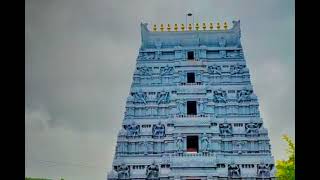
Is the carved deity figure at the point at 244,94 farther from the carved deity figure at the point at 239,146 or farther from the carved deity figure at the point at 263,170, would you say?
the carved deity figure at the point at 263,170

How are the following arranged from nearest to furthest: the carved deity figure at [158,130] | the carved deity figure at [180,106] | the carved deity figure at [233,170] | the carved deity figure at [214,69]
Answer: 1. the carved deity figure at [233,170]
2. the carved deity figure at [158,130]
3. the carved deity figure at [180,106]
4. the carved deity figure at [214,69]

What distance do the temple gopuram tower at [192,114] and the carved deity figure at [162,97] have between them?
6 centimetres

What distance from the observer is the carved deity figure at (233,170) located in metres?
24.0

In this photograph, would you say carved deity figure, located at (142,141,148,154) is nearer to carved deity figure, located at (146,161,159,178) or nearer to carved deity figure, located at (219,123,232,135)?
carved deity figure, located at (146,161,159,178)

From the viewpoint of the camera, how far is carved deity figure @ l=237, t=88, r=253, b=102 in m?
25.7

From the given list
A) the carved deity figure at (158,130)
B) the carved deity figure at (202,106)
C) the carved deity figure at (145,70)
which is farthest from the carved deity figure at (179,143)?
the carved deity figure at (145,70)

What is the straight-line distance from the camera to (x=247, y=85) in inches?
1029

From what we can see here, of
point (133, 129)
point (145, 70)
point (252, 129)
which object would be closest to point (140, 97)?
point (145, 70)

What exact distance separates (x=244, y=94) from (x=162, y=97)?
461 cm

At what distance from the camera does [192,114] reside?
84.3 ft
